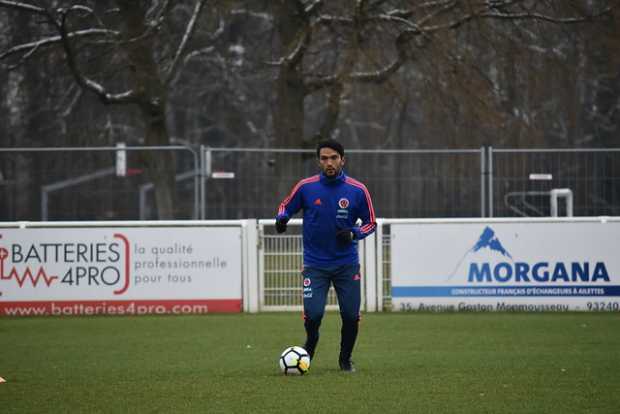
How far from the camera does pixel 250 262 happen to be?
15.9 meters

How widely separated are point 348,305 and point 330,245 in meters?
0.55

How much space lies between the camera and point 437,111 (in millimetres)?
24328

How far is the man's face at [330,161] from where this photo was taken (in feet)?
31.7

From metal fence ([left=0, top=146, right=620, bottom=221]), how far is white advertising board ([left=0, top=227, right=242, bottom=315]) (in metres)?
2.11

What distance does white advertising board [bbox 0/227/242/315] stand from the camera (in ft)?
52.0

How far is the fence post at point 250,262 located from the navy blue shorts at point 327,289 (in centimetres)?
610

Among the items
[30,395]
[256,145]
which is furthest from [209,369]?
[256,145]

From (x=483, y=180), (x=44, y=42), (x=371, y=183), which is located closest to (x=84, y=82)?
(x=44, y=42)

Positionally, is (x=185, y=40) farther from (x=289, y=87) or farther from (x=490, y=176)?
(x=490, y=176)

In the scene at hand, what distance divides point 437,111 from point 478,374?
15220 millimetres

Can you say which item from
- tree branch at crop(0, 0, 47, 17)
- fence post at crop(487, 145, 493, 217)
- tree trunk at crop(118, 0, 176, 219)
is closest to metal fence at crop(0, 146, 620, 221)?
fence post at crop(487, 145, 493, 217)

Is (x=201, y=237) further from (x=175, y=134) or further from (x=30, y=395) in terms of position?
(x=175, y=134)

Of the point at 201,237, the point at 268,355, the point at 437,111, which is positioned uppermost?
the point at 437,111

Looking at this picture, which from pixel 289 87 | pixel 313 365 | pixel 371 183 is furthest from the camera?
pixel 289 87
